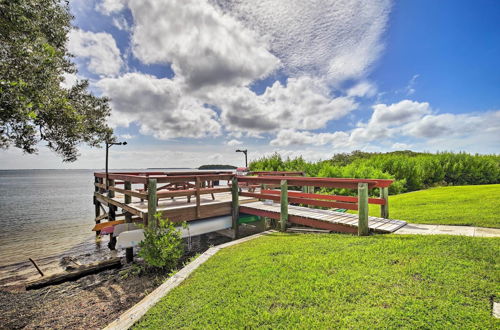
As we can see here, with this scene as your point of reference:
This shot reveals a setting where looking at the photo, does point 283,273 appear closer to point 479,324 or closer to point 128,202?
point 479,324

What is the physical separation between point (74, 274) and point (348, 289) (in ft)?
26.8

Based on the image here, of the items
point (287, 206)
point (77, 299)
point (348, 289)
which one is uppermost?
point (287, 206)

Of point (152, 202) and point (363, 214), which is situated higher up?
point (152, 202)

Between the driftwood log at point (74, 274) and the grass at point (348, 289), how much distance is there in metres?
4.95

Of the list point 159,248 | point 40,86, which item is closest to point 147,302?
point 159,248

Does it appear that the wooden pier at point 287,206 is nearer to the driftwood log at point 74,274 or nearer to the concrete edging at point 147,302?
the driftwood log at point 74,274

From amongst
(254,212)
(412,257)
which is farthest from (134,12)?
(412,257)

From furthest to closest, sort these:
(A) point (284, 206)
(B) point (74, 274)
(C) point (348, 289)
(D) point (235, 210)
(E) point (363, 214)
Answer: (D) point (235, 210), (A) point (284, 206), (B) point (74, 274), (E) point (363, 214), (C) point (348, 289)

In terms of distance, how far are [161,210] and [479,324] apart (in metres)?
7.53

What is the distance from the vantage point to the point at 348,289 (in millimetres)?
3549

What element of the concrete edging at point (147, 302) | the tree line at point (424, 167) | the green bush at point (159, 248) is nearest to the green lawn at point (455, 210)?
the tree line at point (424, 167)

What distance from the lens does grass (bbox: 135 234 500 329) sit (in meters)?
2.95

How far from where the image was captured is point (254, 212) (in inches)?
361

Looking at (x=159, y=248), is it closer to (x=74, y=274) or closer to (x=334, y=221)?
(x=74, y=274)
